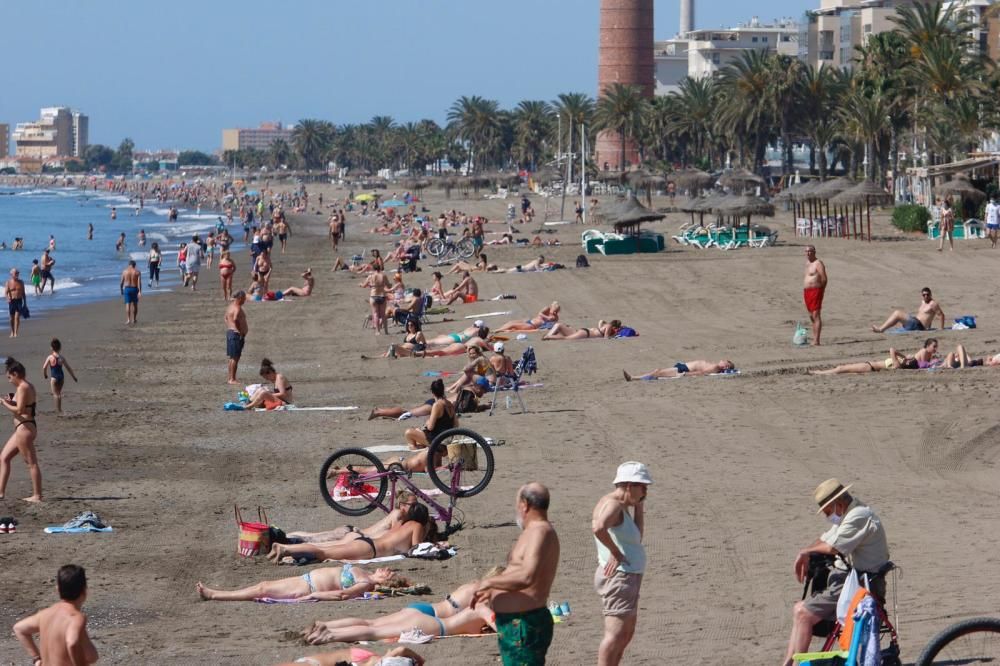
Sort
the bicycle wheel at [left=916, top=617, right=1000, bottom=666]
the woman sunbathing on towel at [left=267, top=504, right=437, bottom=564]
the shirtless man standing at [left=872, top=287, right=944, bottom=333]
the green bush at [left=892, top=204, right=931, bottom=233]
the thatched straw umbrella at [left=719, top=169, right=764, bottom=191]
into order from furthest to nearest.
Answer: the thatched straw umbrella at [left=719, top=169, right=764, bottom=191], the green bush at [left=892, top=204, right=931, bottom=233], the shirtless man standing at [left=872, top=287, right=944, bottom=333], the woman sunbathing on towel at [left=267, top=504, right=437, bottom=564], the bicycle wheel at [left=916, top=617, right=1000, bottom=666]

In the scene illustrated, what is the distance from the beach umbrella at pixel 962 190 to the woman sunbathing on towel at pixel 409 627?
1328 inches

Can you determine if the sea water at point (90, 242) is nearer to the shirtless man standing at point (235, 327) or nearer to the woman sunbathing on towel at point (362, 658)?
the shirtless man standing at point (235, 327)

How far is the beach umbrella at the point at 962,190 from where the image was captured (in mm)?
39531

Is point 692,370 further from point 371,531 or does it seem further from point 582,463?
point 371,531

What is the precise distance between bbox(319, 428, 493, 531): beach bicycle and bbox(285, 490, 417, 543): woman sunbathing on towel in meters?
0.15

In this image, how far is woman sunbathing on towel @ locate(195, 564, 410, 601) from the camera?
31.4 feet

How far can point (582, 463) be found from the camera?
13.4 m

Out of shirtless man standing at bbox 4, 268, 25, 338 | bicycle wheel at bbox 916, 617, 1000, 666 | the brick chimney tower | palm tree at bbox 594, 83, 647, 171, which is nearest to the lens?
bicycle wheel at bbox 916, 617, 1000, 666

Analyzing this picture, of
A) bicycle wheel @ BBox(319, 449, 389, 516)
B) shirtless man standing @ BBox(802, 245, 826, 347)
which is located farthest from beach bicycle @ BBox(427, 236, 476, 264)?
bicycle wheel @ BBox(319, 449, 389, 516)

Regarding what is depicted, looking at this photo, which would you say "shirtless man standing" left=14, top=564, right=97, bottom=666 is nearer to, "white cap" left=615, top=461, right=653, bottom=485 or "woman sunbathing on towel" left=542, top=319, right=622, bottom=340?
"white cap" left=615, top=461, right=653, bottom=485

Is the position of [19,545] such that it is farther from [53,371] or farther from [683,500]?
[53,371]

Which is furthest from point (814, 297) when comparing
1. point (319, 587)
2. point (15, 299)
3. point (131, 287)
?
point (15, 299)

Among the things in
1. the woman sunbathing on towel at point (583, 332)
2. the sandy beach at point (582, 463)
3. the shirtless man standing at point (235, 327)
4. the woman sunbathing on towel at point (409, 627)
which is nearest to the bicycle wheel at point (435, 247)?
the sandy beach at point (582, 463)

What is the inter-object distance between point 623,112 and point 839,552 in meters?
85.2
